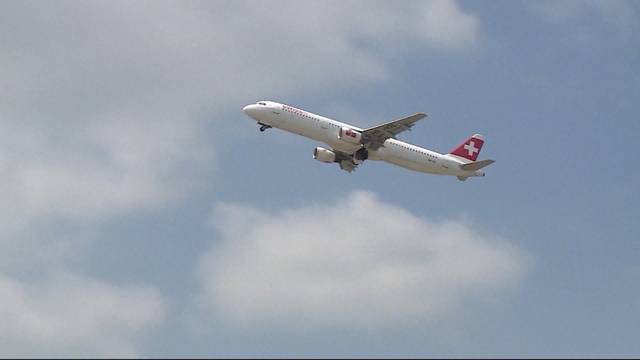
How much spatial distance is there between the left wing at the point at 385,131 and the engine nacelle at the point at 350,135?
0.68m

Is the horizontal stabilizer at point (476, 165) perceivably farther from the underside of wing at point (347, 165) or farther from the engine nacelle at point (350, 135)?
the engine nacelle at point (350, 135)

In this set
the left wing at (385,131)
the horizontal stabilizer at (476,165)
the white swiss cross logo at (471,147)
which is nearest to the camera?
the left wing at (385,131)

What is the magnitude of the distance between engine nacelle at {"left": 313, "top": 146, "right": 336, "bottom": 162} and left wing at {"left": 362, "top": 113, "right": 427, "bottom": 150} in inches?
280

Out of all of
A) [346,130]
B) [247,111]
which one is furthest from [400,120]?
[247,111]

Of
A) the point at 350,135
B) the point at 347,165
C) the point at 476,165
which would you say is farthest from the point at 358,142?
the point at 476,165

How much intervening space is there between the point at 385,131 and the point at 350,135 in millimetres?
4094

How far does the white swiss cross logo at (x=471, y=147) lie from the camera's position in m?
142

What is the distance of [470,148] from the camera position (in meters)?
142

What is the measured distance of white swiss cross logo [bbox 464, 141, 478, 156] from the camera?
465ft

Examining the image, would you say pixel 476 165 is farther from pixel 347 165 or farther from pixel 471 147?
Answer: pixel 347 165

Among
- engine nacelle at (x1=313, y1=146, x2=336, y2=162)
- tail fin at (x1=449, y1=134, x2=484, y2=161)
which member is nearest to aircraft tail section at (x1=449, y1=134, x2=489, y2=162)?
tail fin at (x1=449, y1=134, x2=484, y2=161)

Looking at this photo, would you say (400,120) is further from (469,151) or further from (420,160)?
(469,151)

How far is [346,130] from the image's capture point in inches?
4998

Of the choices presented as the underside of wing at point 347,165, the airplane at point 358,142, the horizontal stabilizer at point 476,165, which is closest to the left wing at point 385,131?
the airplane at point 358,142
